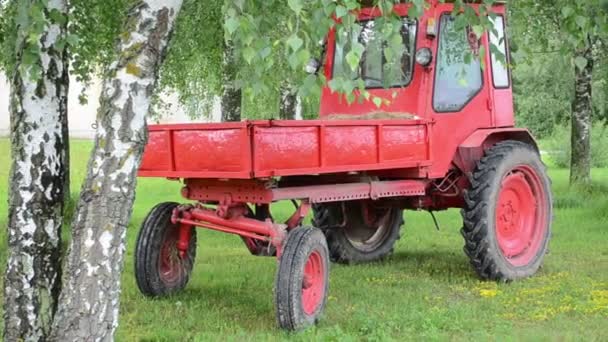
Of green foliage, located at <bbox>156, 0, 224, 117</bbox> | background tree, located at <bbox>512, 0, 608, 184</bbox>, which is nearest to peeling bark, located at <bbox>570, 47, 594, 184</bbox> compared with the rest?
background tree, located at <bbox>512, 0, 608, 184</bbox>

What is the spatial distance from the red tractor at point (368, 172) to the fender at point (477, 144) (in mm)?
14

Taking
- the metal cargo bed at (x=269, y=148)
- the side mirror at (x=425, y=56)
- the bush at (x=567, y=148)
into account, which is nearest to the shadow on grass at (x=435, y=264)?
the metal cargo bed at (x=269, y=148)

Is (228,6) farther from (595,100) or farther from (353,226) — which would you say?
(595,100)

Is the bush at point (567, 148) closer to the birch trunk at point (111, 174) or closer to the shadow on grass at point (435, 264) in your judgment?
the shadow on grass at point (435, 264)

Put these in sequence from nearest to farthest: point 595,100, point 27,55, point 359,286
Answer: point 27,55 → point 359,286 → point 595,100

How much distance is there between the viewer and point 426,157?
24.7 ft

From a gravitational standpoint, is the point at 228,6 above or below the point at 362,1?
below

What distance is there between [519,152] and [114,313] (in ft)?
16.3

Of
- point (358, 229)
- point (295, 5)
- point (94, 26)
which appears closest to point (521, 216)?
point (358, 229)

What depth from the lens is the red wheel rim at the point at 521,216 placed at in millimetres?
8469

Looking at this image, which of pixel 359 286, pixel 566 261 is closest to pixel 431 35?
pixel 359 286

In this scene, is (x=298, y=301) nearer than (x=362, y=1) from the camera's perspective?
Yes

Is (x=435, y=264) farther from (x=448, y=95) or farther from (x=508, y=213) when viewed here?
(x=448, y=95)

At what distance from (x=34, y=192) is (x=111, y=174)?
100cm
